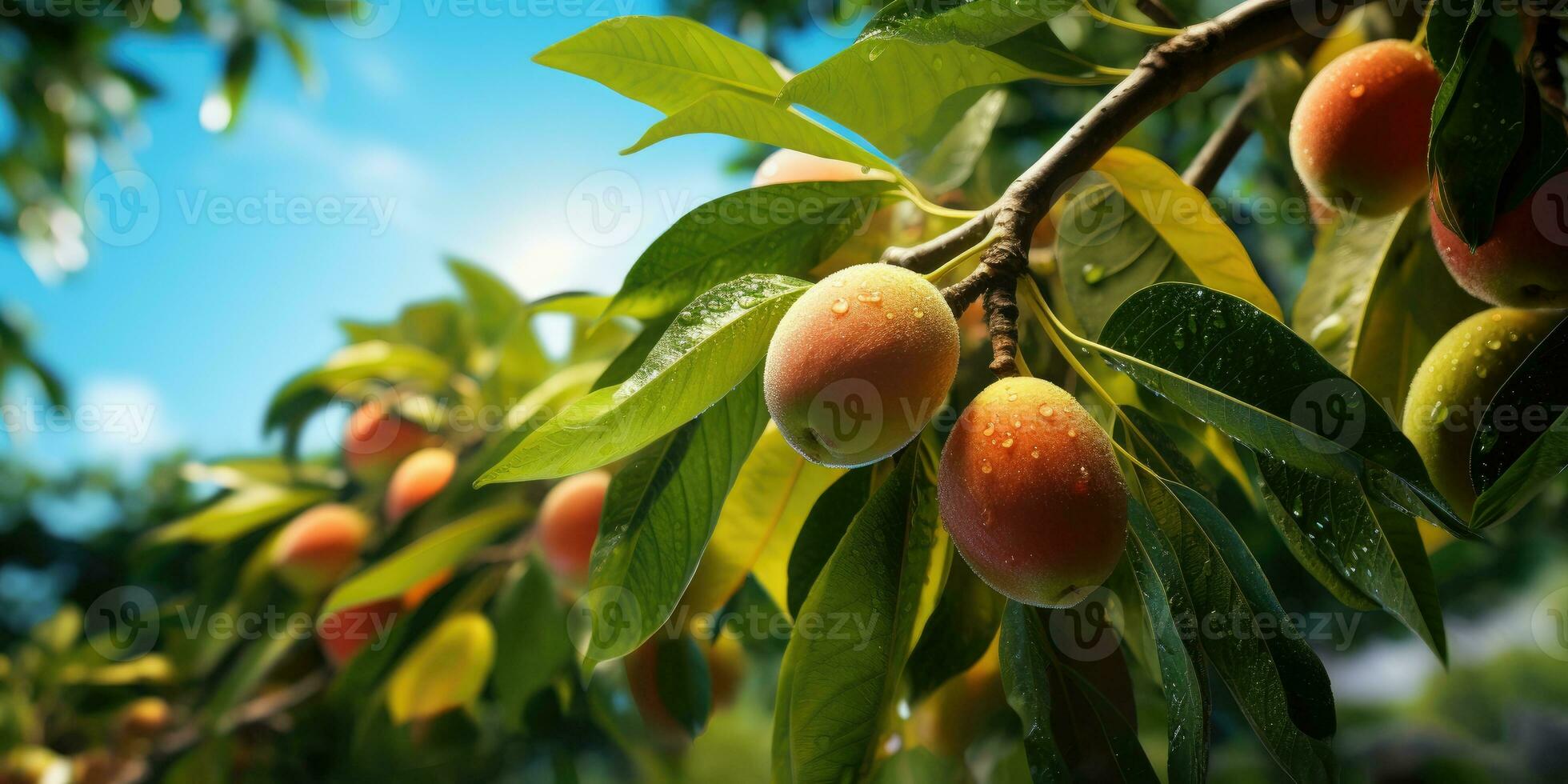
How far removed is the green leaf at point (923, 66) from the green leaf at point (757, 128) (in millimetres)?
19

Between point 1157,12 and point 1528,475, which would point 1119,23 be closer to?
point 1157,12

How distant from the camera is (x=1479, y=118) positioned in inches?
15.8

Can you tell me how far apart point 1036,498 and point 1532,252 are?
260mm

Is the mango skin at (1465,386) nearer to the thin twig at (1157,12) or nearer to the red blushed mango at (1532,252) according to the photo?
the red blushed mango at (1532,252)

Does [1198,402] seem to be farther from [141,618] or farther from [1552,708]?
[1552,708]

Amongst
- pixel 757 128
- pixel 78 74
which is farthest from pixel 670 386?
pixel 78 74

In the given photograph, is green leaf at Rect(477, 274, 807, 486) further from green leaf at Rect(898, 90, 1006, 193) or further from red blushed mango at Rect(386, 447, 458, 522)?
red blushed mango at Rect(386, 447, 458, 522)

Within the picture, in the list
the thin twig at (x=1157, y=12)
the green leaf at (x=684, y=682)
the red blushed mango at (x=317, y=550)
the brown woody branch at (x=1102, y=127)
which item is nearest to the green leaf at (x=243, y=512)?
the red blushed mango at (x=317, y=550)

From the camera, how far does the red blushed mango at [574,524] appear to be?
2.92ft

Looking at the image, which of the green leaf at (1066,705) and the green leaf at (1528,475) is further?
the green leaf at (1066,705)

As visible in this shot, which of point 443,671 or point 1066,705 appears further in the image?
point 443,671

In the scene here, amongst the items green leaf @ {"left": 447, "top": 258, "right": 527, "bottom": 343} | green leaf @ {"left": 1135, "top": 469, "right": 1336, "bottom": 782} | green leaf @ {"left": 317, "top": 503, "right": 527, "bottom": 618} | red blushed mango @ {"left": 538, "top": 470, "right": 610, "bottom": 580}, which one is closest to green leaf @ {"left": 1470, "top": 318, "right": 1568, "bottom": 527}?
green leaf @ {"left": 1135, "top": 469, "right": 1336, "bottom": 782}

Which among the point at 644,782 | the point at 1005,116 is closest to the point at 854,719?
the point at 644,782

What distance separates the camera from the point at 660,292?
0.57m
